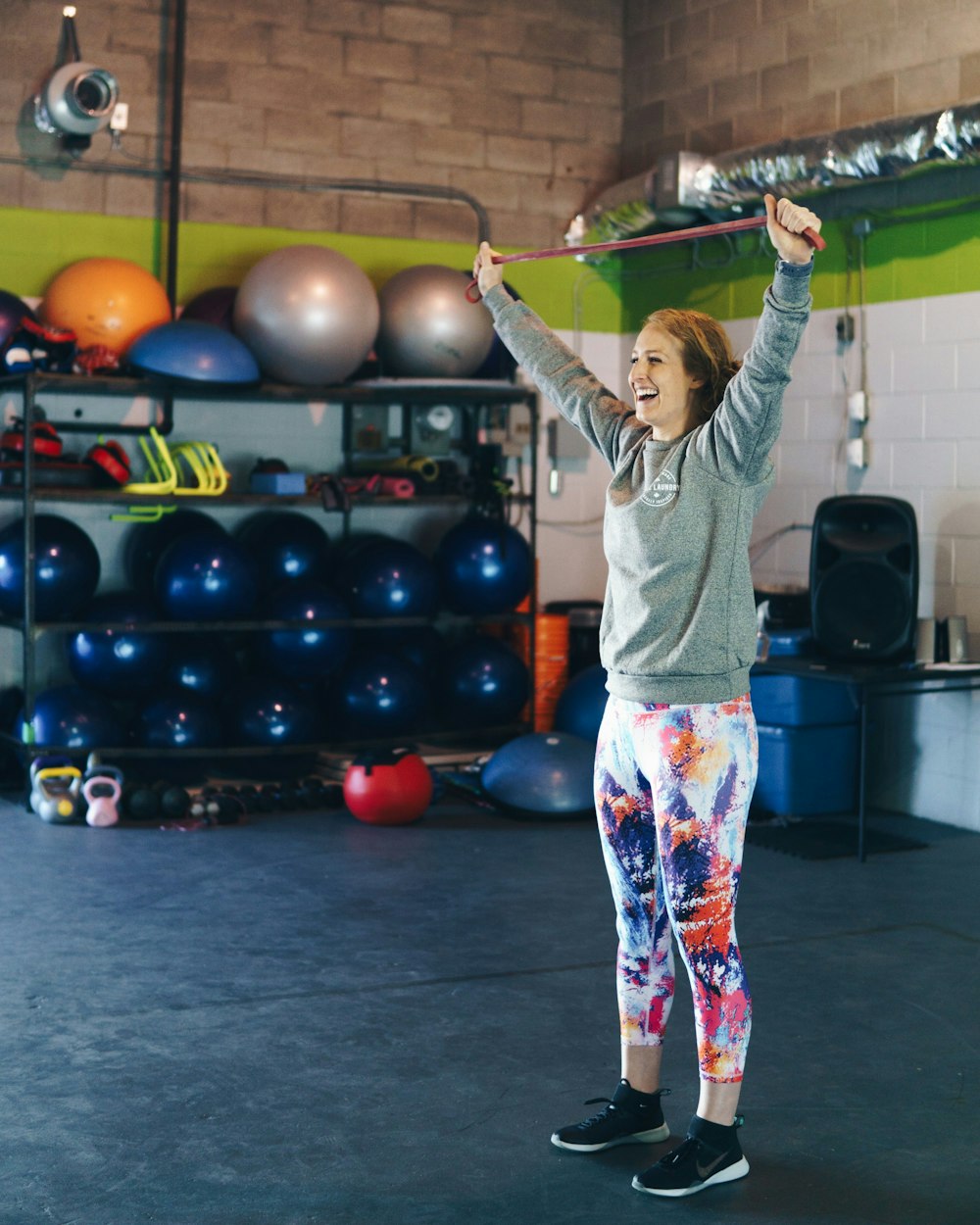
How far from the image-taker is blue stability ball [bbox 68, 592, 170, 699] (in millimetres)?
6414

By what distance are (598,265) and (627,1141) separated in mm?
5989

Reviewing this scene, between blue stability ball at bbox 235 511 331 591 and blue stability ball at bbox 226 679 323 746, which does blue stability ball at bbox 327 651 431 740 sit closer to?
blue stability ball at bbox 226 679 323 746

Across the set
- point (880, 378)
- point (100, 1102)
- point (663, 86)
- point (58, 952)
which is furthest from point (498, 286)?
point (663, 86)

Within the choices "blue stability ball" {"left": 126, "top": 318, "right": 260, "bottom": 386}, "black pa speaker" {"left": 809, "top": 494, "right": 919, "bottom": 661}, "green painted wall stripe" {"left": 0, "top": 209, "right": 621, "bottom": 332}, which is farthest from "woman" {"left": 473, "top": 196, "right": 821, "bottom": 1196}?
"green painted wall stripe" {"left": 0, "top": 209, "right": 621, "bottom": 332}

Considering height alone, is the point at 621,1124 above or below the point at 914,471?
below

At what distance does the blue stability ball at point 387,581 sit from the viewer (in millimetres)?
6828

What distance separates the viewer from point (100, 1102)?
10.4 feet

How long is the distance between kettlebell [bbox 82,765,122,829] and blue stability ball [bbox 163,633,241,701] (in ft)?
2.26

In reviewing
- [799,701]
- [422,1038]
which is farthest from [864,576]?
[422,1038]

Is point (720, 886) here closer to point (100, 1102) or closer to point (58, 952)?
point (100, 1102)

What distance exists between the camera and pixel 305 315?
652 cm

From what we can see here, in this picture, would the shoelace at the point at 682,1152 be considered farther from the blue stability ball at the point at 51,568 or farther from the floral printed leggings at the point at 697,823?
the blue stability ball at the point at 51,568

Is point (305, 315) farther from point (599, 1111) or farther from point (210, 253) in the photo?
point (599, 1111)

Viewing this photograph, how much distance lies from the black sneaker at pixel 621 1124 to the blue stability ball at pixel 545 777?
313cm
